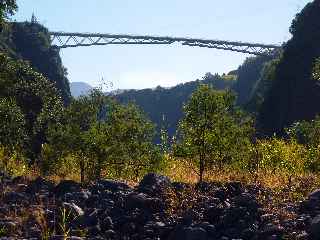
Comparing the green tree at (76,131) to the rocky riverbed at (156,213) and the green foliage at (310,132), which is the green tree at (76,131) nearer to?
the rocky riverbed at (156,213)

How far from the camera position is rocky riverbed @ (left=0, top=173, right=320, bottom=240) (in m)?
9.76

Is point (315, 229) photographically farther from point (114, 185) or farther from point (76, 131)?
point (76, 131)

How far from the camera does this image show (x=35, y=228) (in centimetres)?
1108

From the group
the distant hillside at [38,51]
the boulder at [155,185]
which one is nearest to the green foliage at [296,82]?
the distant hillside at [38,51]

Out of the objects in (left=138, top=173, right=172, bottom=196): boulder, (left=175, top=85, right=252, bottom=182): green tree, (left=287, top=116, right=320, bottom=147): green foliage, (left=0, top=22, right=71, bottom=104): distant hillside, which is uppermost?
(left=0, top=22, right=71, bottom=104): distant hillside

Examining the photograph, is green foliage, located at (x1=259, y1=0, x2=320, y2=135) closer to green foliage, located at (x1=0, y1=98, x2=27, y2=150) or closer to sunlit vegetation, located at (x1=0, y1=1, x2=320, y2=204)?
sunlit vegetation, located at (x1=0, y1=1, x2=320, y2=204)

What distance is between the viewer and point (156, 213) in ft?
36.5

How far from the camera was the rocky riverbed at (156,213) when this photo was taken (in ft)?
32.0

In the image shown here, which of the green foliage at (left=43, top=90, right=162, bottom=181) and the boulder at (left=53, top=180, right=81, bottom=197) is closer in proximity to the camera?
the boulder at (left=53, top=180, right=81, bottom=197)

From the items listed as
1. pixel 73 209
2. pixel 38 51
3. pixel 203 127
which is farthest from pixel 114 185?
pixel 38 51

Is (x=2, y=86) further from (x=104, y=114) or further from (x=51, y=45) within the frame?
(x=51, y=45)

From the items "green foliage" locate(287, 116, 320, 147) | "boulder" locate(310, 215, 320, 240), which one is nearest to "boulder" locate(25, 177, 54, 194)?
"boulder" locate(310, 215, 320, 240)

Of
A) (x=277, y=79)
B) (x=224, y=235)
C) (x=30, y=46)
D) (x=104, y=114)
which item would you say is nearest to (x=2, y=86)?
(x=104, y=114)

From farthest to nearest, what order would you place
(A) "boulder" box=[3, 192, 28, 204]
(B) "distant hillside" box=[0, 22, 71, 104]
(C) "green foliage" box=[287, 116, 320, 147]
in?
(B) "distant hillside" box=[0, 22, 71, 104]
(C) "green foliage" box=[287, 116, 320, 147]
(A) "boulder" box=[3, 192, 28, 204]
